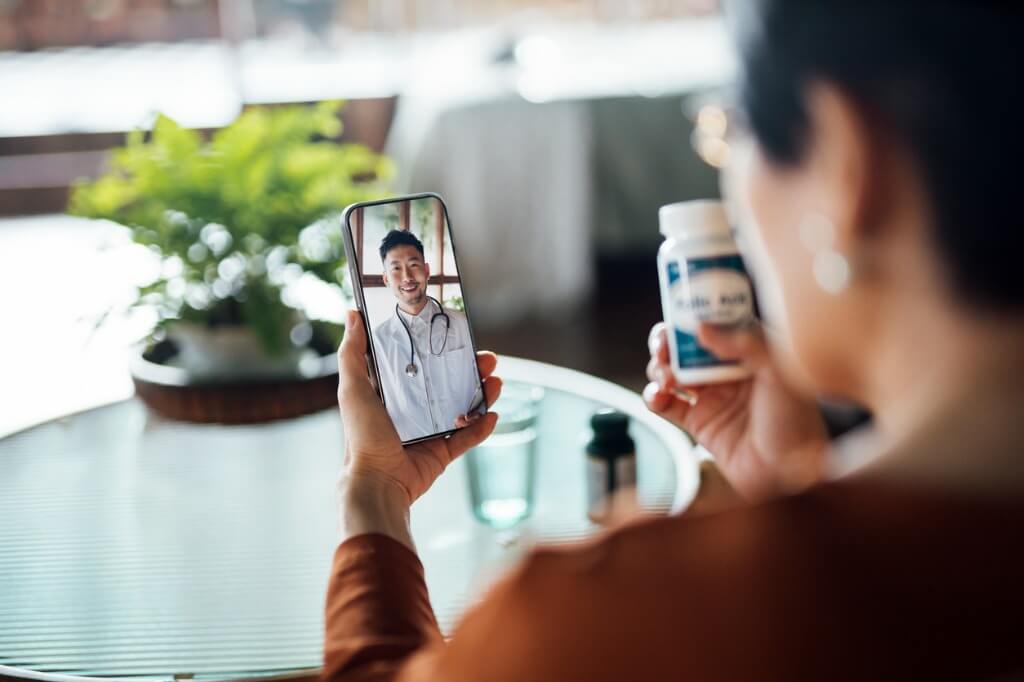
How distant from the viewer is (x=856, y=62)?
0.39 metres

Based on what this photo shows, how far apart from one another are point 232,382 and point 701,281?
2.16ft

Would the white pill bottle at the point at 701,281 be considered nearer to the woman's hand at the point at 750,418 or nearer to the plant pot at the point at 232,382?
the woman's hand at the point at 750,418

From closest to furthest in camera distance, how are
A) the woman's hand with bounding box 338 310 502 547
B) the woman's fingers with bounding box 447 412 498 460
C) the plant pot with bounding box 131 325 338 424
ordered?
the woman's hand with bounding box 338 310 502 547 → the woman's fingers with bounding box 447 412 498 460 → the plant pot with bounding box 131 325 338 424

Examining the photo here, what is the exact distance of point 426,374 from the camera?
0.82 meters

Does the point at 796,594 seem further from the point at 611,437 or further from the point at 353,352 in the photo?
the point at 611,437

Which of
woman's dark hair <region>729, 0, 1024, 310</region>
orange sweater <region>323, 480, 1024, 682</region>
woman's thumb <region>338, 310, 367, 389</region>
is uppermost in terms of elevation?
woman's dark hair <region>729, 0, 1024, 310</region>

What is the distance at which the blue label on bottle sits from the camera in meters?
0.77

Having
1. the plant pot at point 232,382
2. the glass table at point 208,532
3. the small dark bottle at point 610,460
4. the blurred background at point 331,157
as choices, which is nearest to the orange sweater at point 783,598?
the blurred background at point 331,157

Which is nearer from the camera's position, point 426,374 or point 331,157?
point 426,374

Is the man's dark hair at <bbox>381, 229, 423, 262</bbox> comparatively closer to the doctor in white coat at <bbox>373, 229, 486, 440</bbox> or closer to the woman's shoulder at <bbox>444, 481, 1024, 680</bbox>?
the doctor in white coat at <bbox>373, 229, 486, 440</bbox>

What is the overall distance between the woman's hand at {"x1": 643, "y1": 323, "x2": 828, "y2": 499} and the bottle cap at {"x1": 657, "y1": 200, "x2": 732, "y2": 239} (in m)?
0.07

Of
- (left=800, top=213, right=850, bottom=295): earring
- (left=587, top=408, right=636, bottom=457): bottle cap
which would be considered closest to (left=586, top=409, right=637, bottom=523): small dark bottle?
(left=587, top=408, right=636, bottom=457): bottle cap

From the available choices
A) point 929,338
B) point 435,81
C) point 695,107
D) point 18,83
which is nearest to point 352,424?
point 929,338

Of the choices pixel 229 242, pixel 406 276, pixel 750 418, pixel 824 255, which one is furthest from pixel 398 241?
pixel 229 242
